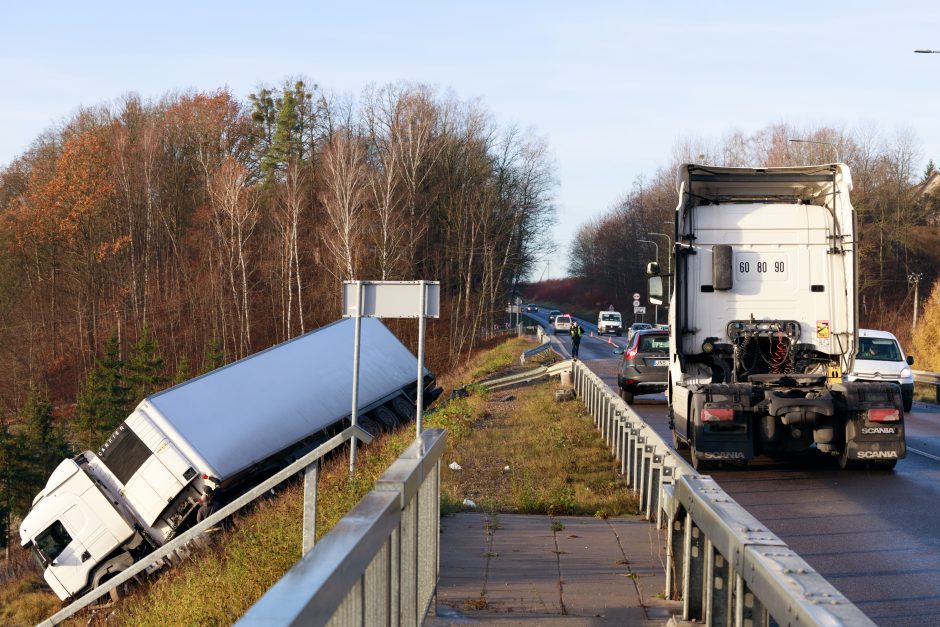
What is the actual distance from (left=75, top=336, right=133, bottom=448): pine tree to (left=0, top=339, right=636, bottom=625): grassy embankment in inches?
1346

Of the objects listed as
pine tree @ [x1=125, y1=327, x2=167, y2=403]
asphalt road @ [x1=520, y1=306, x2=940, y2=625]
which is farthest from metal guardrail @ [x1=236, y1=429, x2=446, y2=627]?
pine tree @ [x1=125, y1=327, x2=167, y2=403]

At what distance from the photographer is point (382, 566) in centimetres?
387

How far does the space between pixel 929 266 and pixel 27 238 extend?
198ft

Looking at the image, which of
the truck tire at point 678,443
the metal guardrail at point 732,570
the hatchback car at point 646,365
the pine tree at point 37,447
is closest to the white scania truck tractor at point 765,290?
the truck tire at point 678,443

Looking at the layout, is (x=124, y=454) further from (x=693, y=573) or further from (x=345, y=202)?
(x=345, y=202)

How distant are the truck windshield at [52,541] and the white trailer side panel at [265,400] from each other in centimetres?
267

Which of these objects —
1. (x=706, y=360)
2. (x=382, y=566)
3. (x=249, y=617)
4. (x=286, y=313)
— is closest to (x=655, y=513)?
(x=706, y=360)

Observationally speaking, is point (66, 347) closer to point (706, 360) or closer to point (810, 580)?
point (706, 360)

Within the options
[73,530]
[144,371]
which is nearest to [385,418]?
[73,530]

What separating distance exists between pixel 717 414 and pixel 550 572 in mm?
5239

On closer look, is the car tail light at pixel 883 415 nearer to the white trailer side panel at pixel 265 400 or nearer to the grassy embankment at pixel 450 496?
the grassy embankment at pixel 450 496

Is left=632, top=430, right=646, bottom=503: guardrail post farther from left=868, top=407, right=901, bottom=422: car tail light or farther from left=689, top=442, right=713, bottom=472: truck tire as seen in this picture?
left=868, top=407, right=901, bottom=422: car tail light

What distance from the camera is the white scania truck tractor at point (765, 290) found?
527 inches

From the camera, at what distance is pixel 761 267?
46.2ft
